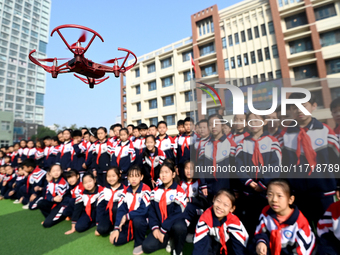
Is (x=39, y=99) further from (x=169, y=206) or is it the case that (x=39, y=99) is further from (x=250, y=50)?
(x=169, y=206)

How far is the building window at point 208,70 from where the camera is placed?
18270 millimetres

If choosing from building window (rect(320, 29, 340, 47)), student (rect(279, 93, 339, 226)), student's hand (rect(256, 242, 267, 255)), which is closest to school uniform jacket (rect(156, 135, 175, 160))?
student (rect(279, 93, 339, 226))

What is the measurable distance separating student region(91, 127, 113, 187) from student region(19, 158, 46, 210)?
1197 millimetres

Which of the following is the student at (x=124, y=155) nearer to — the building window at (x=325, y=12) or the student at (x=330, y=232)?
the student at (x=330, y=232)

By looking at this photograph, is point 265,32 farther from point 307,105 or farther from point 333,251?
point 333,251

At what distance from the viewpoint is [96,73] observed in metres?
3.87

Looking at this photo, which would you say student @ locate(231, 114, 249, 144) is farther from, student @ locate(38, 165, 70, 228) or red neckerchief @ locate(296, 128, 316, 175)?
student @ locate(38, 165, 70, 228)

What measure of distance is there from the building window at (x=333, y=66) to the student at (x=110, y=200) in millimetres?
16291

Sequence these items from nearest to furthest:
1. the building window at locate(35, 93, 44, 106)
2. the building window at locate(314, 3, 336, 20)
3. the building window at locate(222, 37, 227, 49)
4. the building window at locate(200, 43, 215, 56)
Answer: the building window at locate(314, 3, 336, 20) < the building window at locate(222, 37, 227, 49) < the building window at locate(200, 43, 215, 56) < the building window at locate(35, 93, 44, 106)

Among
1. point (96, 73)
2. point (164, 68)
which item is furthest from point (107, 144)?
point (164, 68)

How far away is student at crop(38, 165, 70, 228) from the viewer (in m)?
3.48

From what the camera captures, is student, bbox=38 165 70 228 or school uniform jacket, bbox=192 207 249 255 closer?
school uniform jacket, bbox=192 207 249 255

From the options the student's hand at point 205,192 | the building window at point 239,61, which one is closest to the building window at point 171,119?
the building window at point 239,61

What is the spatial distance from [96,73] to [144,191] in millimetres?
2463
